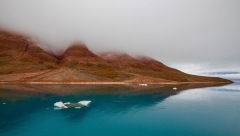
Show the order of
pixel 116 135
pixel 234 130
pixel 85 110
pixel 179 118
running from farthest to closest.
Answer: pixel 85 110
pixel 179 118
pixel 234 130
pixel 116 135

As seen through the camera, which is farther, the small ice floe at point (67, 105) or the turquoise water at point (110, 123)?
the small ice floe at point (67, 105)

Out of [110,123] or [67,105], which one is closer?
[110,123]

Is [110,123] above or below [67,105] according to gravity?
below

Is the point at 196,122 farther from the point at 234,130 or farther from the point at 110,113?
the point at 110,113

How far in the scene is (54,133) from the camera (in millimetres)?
40938

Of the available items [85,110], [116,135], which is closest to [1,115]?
[85,110]

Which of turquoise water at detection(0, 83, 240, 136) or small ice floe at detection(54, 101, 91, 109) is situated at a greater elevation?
small ice floe at detection(54, 101, 91, 109)

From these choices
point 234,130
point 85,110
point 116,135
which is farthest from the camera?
point 85,110

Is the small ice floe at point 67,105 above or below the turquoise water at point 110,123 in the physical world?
above

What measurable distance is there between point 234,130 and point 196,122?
8521mm

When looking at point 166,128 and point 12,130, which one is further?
point 166,128

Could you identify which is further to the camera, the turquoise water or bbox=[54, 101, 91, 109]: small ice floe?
bbox=[54, 101, 91, 109]: small ice floe

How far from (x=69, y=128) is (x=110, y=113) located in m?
18.3

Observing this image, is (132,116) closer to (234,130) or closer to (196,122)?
(196,122)
